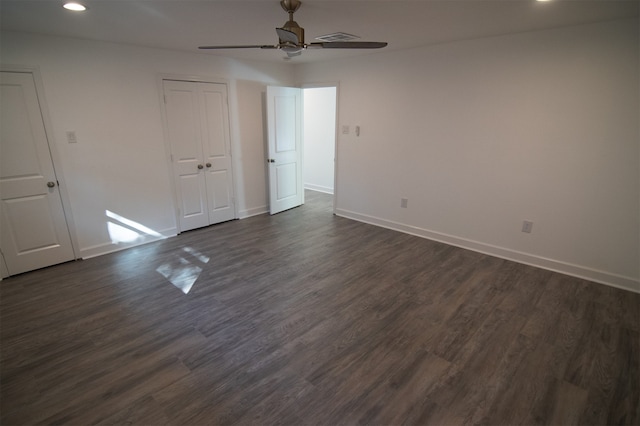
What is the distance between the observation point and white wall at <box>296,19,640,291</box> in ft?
9.87

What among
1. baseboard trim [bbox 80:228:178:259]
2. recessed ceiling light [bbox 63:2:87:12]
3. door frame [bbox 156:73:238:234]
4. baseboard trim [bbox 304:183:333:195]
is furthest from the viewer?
baseboard trim [bbox 304:183:333:195]

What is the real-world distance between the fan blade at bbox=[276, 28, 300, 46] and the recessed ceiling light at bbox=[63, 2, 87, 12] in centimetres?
159

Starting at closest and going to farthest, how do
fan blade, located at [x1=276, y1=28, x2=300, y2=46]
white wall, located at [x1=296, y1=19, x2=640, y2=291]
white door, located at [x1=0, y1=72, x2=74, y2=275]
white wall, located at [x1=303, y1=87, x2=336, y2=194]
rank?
1. fan blade, located at [x1=276, y1=28, x2=300, y2=46]
2. white wall, located at [x1=296, y1=19, x2=640, y2=291]
3. white door, located at [x1=0, y1=72, x2=74, y2=275]
4. white wall, located at [x1=303, y1=87, x2=336, y2=194]

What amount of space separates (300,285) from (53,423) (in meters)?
1.99

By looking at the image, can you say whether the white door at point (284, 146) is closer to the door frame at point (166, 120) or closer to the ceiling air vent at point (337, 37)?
the door frame at point (166, 120)

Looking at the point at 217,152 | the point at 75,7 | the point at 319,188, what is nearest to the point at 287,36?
the point at 75,7

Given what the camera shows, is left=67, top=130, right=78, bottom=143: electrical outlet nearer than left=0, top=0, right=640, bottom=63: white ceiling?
No

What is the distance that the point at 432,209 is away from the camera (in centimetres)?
439

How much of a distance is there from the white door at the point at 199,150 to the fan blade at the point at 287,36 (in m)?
2.55

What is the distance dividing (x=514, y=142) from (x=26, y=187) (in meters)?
5.39

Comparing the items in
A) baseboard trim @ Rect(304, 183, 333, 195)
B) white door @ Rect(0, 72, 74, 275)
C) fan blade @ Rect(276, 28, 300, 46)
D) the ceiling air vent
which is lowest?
baseboard trim @ Rect(304, 183, 333, 195)

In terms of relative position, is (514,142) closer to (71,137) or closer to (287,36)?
(287,36)

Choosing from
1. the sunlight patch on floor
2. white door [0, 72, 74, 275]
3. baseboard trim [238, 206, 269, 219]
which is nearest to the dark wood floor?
the sunlight patch on floor

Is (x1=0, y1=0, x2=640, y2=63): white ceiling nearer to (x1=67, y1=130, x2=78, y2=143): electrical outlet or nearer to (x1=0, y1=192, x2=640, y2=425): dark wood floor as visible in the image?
(x1=67, y1=130, x2=78, y2=143): electrical outlet
